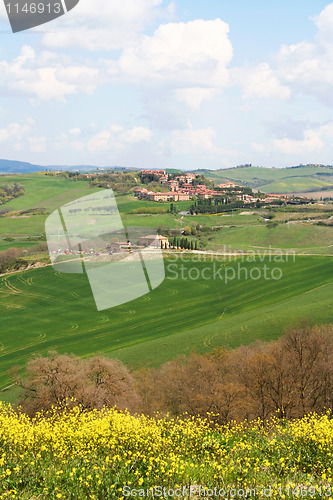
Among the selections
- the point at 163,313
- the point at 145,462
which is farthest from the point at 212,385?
the point at 163,313

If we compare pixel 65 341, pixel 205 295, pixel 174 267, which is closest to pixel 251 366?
pixel 65 341

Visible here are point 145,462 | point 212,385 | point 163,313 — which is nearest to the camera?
point 145,462

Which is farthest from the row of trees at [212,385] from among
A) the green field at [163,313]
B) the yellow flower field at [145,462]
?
the yellow flower field at [145,462]

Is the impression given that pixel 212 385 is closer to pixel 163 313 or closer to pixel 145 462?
pixel 145 462

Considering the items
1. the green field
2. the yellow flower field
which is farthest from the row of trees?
the yellow flower field

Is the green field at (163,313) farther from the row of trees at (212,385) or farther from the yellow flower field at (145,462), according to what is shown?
the yellow flower field at (145,462)

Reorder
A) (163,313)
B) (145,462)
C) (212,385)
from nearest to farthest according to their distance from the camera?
(145,462), (212,385), (163,313)
